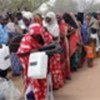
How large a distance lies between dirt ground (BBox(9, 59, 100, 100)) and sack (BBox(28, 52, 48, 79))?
6.72 feet

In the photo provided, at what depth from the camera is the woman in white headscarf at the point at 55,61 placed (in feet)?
26.5

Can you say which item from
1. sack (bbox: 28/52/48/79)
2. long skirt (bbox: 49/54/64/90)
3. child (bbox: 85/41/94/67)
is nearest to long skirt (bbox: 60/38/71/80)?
long skirt (bbox: 49/54/64/90)

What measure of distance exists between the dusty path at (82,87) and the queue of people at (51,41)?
9.2 inches

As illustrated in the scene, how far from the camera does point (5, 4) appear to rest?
3462 centimetres

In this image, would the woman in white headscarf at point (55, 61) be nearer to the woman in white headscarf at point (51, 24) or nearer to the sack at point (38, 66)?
the woman in white headscarf at point (51, 24)

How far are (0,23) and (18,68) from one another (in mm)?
1635

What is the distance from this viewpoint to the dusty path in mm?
7637

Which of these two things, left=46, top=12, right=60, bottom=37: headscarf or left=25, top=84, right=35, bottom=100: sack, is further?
left=46, top=12, right=60, bottom=37: headscarf

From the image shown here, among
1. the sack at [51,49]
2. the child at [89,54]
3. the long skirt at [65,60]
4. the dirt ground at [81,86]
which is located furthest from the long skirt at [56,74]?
the child at [89,54]

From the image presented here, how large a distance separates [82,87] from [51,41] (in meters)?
1.79

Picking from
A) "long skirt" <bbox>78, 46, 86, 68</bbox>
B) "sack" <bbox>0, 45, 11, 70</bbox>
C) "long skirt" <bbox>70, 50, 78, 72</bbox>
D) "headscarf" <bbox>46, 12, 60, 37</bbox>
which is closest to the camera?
"sack" <bbox>0, 45, 11, 70</bbox>

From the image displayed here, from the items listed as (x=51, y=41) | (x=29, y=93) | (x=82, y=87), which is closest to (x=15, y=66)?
(x=82, y=87)

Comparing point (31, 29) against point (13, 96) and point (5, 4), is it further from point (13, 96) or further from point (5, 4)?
point (5, 4)

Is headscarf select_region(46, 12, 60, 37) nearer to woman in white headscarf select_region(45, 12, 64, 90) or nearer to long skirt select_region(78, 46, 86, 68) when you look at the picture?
woman in white headscarf select_region(45, 12, 64, 90)
